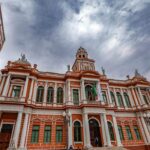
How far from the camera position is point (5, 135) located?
49.3ft

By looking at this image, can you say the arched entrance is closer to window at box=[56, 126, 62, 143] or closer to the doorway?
window at box=[56, 126, 62, 143]

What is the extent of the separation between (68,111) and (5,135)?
7901 millimetres

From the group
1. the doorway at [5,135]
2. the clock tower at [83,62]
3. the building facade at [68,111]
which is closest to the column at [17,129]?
the building facade at [68,111]

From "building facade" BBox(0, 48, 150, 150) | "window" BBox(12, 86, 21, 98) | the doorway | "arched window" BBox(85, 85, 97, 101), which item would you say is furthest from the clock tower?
the doorway

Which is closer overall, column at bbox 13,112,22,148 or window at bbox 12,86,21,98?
column at bbox 13,112,22,148

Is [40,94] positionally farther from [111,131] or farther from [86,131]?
[111,131]

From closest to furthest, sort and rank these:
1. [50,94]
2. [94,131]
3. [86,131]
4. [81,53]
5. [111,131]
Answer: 1. [86,131]
2. [94,131]
3. [111,131]
4. [50,94]
5. [81,53]

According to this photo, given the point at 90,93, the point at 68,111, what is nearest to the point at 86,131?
the point at 68,111

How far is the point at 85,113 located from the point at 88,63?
12624 millimetres

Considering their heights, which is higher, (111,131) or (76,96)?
(76,96)

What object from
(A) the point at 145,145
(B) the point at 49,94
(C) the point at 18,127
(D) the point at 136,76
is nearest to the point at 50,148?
(C) the point at 18,127

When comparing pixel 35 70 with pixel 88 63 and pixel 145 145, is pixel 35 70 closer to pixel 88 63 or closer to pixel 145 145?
pixel 88 63

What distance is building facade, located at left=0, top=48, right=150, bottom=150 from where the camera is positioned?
51.0 feet

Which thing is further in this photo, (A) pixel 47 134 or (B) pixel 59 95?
(B) pixel 59 95
